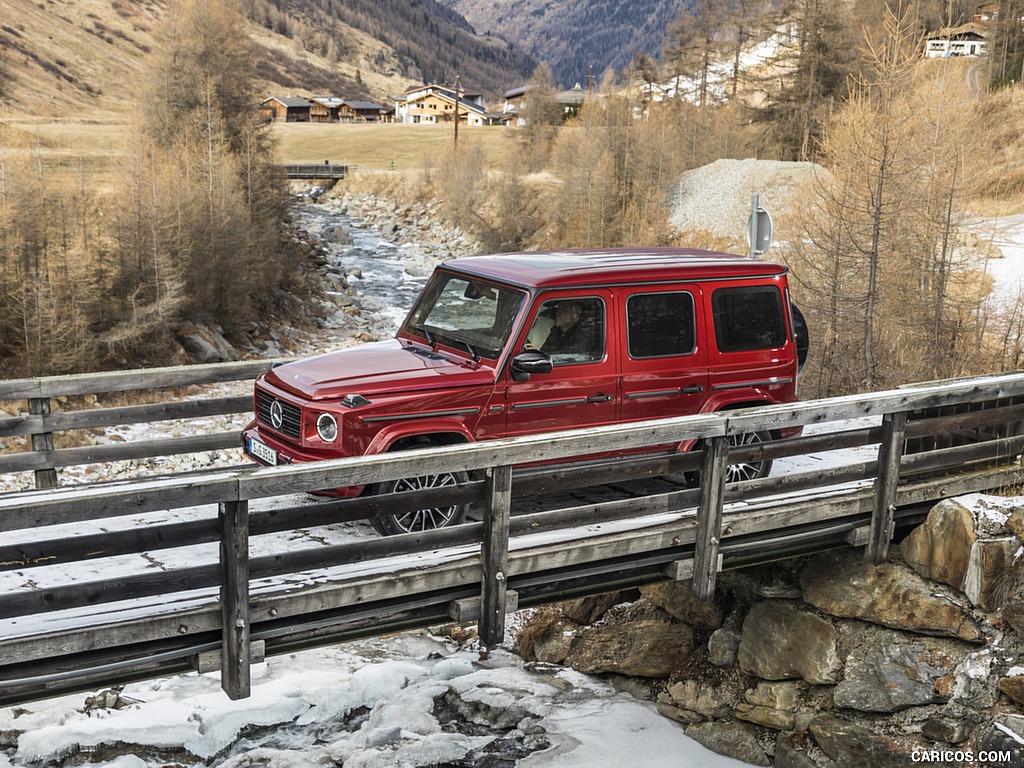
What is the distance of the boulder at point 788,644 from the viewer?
24.9 ft

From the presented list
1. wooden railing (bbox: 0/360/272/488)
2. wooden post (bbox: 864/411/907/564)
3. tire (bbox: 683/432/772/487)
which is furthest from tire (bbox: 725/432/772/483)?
wooden railing (bbox: 0/360/272/488)

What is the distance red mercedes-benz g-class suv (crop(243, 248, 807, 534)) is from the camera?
269 inches

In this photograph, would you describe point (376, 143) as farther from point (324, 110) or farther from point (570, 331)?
point (570, 331)

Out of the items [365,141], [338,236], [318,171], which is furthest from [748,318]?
[365,141]

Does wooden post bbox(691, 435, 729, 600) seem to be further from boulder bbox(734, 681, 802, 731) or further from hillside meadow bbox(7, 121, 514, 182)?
hillside meadow bbox(7, 121, 514, 182)

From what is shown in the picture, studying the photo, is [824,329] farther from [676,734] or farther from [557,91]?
[557,91]

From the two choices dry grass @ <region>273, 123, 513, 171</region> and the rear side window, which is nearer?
the rear side window

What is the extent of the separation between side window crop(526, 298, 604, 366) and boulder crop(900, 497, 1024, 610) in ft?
9.34

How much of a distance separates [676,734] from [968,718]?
2419 mm

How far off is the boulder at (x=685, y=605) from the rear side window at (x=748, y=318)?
222cm

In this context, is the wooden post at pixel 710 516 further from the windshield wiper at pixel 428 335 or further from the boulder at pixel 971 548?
the windshield wiper at pixel 428 335

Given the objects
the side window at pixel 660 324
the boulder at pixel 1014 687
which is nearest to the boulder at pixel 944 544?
the boulder at pixel 1014 687

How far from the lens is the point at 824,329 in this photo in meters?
20.6

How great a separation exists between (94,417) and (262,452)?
1.62 meters
